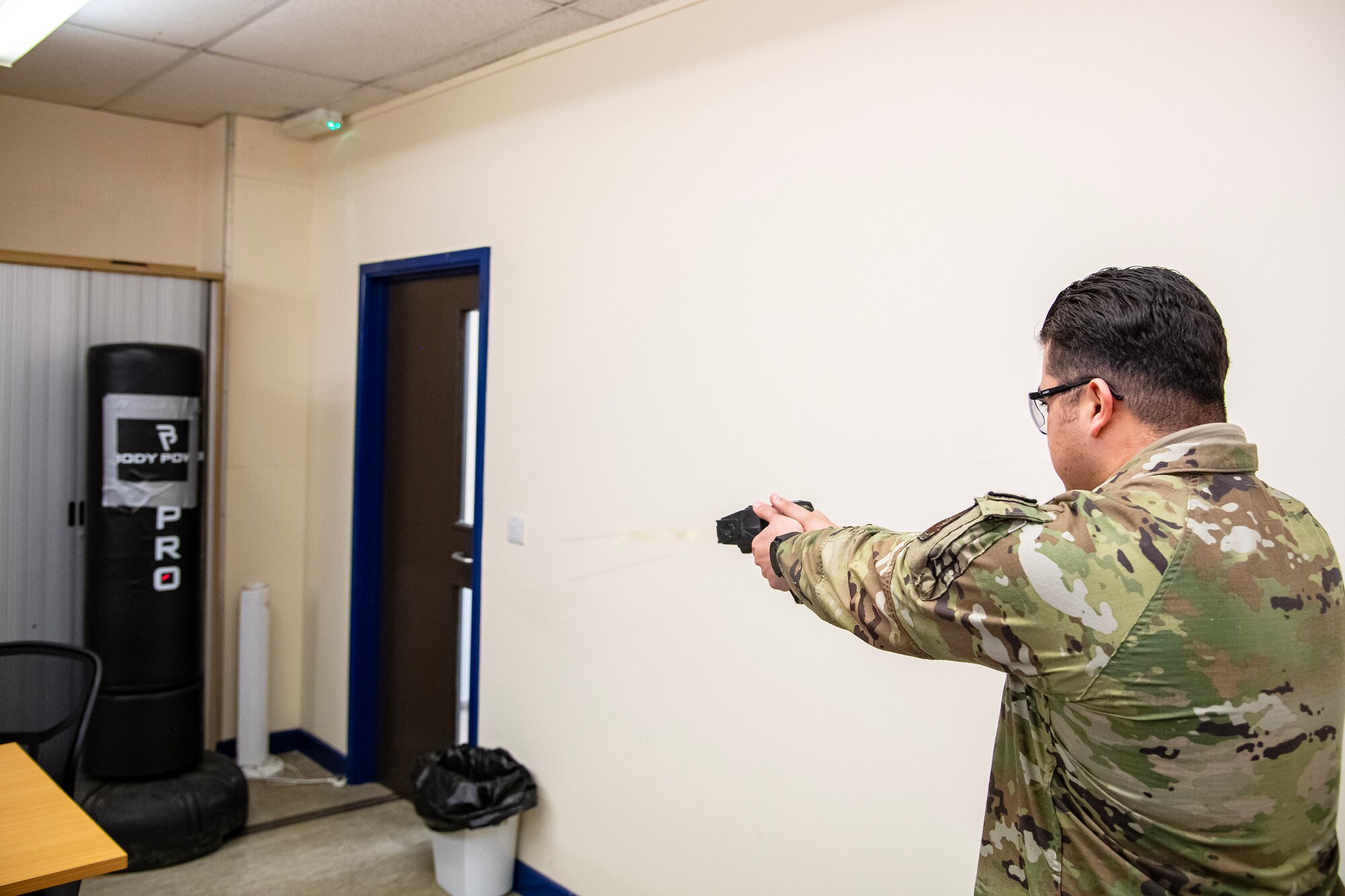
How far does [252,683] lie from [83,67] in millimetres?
2331

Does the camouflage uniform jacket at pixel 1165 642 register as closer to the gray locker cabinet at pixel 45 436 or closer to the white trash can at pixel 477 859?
the white trash can at pixel 477 859

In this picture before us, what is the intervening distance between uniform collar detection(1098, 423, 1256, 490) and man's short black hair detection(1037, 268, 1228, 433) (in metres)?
0.03

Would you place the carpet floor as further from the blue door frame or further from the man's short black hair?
the man's short black hair

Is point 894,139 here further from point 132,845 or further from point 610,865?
point 132,845

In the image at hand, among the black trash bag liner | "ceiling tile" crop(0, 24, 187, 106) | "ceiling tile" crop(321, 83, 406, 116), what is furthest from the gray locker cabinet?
the black trash bag liner

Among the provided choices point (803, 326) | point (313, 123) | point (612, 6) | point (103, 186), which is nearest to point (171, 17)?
point (313, 123)

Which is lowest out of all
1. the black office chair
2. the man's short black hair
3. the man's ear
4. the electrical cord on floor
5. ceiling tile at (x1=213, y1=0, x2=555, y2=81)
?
the electrical cord on floor

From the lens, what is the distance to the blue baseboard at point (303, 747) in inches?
163

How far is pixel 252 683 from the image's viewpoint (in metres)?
4.08

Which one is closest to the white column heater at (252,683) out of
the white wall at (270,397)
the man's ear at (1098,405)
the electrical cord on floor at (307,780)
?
the electrical cord on floor at (307,780)

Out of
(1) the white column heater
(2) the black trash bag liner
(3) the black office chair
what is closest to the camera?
(3) the black office chair

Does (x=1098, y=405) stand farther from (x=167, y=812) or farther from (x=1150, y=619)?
(x=167, y=812)

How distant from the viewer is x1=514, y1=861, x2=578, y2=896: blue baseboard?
3092 mm

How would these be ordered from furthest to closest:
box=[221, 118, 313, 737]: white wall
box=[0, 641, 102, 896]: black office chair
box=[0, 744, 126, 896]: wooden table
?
box=[221, 118, 313, 737]: white wall → box=[0, 641, 102, 896]: black office chair → box=[0, 744, 126, 896]: wooden table
